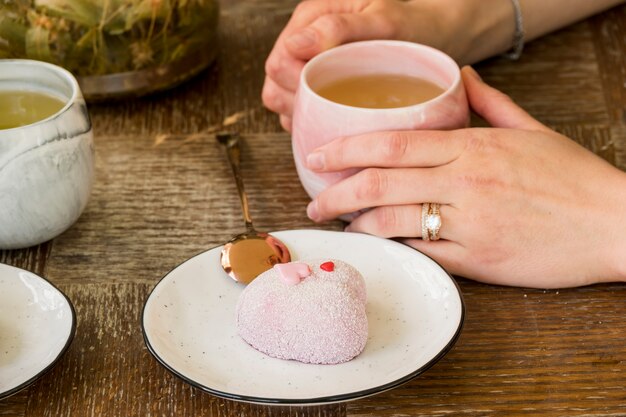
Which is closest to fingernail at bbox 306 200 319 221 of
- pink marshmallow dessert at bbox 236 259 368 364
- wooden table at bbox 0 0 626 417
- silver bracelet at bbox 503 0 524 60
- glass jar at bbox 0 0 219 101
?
wooden table at bbox 0 0 626 417

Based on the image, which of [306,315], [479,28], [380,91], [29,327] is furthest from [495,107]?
[29,327]

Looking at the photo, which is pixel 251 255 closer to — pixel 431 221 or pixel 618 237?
pixel 431 221

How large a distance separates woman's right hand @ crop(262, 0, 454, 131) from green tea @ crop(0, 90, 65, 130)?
25cm

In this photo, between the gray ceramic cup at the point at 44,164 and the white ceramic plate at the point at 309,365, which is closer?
the white ceramic plate at the point at 309,365

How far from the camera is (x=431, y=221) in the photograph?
75 cm

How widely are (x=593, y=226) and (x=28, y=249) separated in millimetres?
503

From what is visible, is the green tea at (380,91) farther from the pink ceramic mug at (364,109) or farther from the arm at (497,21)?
the arm at (497,21)

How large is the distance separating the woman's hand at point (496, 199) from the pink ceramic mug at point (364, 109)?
0.02 meters

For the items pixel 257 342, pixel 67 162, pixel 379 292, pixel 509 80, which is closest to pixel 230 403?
pixel 257 342

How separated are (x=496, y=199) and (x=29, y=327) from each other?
39cm

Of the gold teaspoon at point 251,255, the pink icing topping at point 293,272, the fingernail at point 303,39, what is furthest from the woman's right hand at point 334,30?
the pink icing topping at point 293,272

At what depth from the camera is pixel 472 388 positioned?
25.0 inches

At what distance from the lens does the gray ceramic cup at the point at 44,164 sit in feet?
2.39

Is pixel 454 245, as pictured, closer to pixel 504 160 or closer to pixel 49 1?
pixel 504 160
